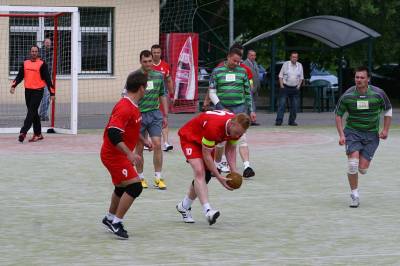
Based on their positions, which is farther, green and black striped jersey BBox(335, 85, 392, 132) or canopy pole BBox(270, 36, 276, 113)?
canopy pole BBox(270, 36, 276, 113)

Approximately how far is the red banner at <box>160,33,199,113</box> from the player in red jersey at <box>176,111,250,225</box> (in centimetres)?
1791

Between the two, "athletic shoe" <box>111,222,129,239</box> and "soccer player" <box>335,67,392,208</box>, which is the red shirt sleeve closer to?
"athletic shoe" <box>111,222,129,239</box>

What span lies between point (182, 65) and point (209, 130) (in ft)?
61.7

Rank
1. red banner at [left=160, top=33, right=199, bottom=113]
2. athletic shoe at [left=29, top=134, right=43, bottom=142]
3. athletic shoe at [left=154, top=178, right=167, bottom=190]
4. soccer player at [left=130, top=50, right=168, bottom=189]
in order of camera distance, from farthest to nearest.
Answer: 1. red banner at [left=160, top=33, right=199, bottom=113]
2. athletic shoe at [left=29, top=134, right=43, bottom=142]
3. athletic shoe at [left=154, top=178, right=167, bottom=190]
4. soccer player at [left=130, top=50, right=168, bottom=189]

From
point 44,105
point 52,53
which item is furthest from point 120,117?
point 44,105

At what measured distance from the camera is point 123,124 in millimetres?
9891

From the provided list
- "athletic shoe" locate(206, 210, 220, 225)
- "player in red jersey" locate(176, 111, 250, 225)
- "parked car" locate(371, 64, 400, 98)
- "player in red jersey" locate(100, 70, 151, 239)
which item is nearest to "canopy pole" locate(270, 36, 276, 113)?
"parked car" locate(371, 64, 400, 98)

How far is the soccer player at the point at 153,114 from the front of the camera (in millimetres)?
13453

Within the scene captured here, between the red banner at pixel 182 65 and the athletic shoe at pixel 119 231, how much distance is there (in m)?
18.9

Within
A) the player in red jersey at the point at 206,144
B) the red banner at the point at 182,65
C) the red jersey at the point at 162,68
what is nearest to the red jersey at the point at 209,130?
the player in red jersey at the point at 206,144

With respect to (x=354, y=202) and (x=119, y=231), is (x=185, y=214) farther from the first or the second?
(x=354, y=202)

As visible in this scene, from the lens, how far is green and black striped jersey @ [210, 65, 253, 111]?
14953 mm

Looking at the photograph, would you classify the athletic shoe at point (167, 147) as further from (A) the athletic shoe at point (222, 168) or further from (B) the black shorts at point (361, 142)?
(B) the black shorts at point (361, 142)

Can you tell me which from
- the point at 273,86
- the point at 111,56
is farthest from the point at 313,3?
the point at 111,56
